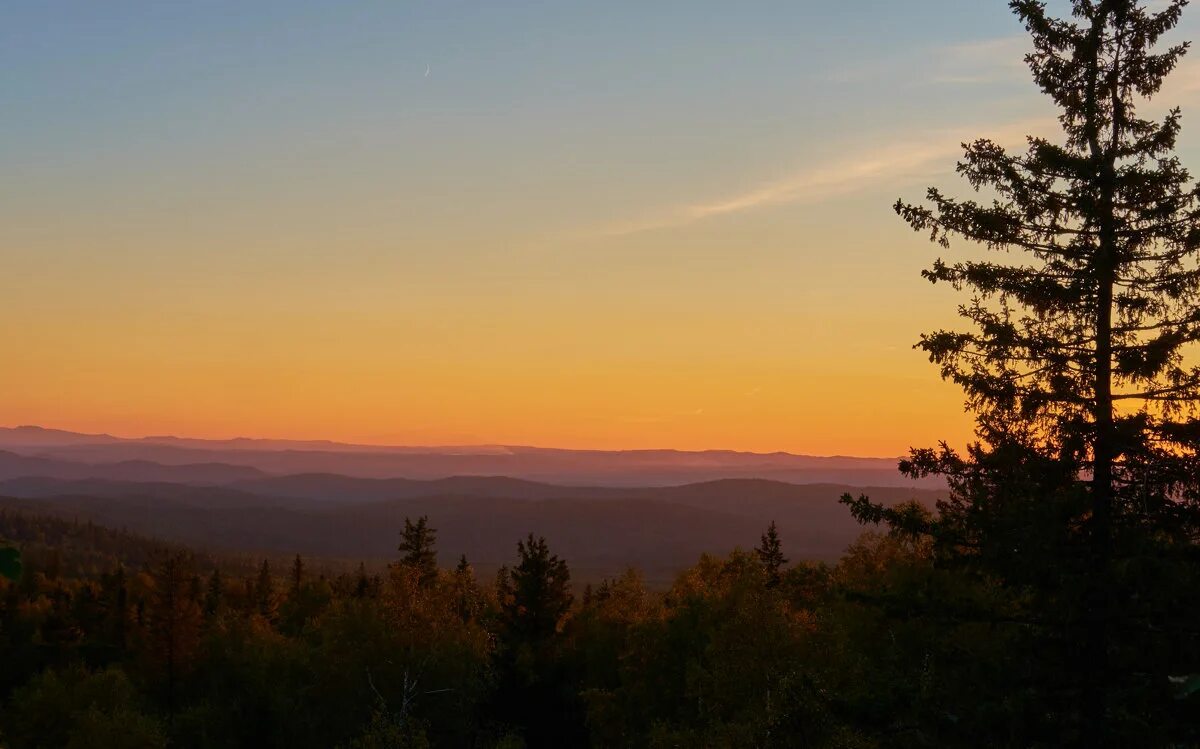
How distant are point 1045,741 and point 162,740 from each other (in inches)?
2021

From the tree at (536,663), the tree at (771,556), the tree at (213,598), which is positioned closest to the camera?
the tree at (536,663)

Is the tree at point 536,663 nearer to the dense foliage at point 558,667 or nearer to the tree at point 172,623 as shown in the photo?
the dense foliage at point 558,667

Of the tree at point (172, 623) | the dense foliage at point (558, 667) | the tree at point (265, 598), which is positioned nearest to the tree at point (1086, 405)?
the dense foliage at point (558, 667)

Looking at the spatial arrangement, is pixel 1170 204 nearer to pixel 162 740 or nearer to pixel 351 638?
pixel 351 638

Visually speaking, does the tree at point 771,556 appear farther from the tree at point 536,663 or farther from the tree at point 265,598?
the tree at point 265,598

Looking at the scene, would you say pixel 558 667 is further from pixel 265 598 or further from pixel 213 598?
pixel 213 598

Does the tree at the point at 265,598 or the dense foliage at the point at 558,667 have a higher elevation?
the dense foliage at the point at 558,667

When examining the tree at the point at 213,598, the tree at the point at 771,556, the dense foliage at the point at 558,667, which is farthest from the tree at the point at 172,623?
the tree at the point at 771,556

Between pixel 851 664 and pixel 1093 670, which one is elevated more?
pixel 1093 670

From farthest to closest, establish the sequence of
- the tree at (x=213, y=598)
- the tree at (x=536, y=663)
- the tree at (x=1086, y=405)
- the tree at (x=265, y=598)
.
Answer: the tree at (x=213, y=598), the tree at (x=265, y=598), the tree at (x=536, y=663), the tree at (x=1086, y=405)

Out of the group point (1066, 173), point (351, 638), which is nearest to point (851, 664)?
point (1066, 173)

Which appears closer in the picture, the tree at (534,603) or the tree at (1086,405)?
the tree at (1086,405)

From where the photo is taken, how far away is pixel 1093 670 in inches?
635

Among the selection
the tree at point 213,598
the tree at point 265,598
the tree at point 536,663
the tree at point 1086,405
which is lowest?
the tree at point 213,598
